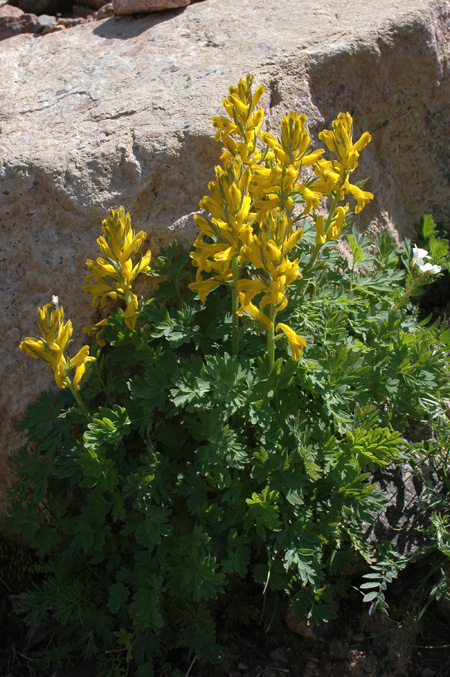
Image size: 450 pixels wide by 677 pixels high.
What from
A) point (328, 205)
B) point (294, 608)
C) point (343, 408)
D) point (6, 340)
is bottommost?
point (294, 608)

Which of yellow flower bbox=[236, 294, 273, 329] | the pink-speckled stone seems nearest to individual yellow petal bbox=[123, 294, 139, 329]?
yellow flower bbox=[236, 294, 273, 329]

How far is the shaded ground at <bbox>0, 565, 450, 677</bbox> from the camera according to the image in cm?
312

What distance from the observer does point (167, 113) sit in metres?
3.82

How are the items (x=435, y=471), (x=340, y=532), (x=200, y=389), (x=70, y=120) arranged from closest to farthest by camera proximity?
(x=200, y=389)
(x=340, y=532)
(x=435, y=471)
(x=70, y=120)

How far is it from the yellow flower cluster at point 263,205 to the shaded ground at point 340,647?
1.58m

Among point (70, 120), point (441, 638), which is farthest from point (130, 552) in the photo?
point (70, 120)

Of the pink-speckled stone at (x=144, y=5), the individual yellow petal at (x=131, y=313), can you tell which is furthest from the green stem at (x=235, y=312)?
the pink-speckled stone at (x=144, y=5)

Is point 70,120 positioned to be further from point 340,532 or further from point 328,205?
point 340,532

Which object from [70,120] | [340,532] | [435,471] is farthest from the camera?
[70,120]

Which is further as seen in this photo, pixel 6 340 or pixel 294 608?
pixel 6 340

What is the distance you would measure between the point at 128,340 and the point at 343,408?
1218mm

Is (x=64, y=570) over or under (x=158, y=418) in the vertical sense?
under

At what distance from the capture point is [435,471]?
346 centimetres

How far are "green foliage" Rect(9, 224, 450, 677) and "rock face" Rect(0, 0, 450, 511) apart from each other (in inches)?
21.5
